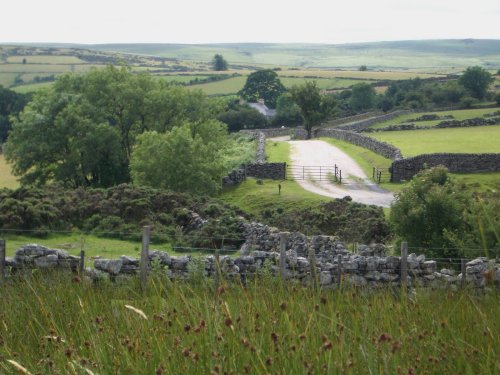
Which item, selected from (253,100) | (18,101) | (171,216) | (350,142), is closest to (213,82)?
(253,100)

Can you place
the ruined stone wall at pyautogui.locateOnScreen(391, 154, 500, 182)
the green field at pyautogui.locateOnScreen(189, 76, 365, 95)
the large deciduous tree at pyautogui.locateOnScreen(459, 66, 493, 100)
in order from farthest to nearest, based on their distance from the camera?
the green field at pyautogui.locateOnScreen(189, 76, 365, 95) < the large deciduous tree at pyautogui.locateOnScreen(459, 66, 493, 100) < the ruined stone wall at pyautogui.locateOnScreen(391, 154, 500, 182)

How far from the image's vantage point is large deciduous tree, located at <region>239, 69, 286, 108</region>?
14588 cm

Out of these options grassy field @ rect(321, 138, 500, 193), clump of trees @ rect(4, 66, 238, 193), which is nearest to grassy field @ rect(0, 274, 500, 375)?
grassy field @ rect(321, 138, 500, 193)

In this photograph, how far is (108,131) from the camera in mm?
56938

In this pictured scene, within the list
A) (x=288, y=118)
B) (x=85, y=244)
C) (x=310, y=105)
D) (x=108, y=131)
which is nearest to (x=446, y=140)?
(x=108, y=131)

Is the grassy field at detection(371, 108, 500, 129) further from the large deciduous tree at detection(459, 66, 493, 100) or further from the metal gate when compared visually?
the metal gate

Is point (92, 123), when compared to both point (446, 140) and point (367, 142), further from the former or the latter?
point (446, 140)

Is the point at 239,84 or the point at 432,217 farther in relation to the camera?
the point at 239,84

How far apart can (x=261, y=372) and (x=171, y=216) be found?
2678cm

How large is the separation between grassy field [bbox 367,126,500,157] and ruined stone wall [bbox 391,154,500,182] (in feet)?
16.4

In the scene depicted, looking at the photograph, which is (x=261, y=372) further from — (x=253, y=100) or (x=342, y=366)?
(x=253, y=100)

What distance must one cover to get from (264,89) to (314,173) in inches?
3848

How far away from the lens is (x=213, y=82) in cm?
18725

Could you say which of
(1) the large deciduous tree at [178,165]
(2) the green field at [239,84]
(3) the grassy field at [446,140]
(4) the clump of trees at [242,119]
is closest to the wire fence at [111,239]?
(1) the large deciduous tree at [178,165]
